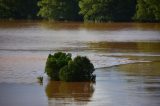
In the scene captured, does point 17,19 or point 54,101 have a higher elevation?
point 54,101

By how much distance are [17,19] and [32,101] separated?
78685 mm

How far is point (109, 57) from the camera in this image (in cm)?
2589

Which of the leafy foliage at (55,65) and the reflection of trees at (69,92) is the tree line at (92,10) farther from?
the reflection of trees at (69,92)

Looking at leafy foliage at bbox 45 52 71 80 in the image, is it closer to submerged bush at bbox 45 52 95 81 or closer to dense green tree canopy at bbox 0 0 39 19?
submerged bush at bbox 45 52 95 81

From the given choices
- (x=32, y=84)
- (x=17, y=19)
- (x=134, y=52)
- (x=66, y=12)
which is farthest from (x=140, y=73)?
(x=17, y=19)

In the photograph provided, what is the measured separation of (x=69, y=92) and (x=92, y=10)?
225 feet

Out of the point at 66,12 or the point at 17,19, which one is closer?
the point at 66,12

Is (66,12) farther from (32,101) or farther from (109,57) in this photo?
(32,101)

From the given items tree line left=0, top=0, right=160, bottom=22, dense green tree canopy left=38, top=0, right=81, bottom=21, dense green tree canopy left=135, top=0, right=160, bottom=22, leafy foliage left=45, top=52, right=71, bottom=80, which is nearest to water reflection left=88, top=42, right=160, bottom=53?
leafy foliage left=45, top=52, right=71, bottom=80

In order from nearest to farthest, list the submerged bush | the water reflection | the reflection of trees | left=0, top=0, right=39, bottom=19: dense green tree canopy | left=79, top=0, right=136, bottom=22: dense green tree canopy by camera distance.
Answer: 1. the reflection of trees
2. the submerged bush
3. the water reflection
4. left=79, top=0, right=136, bottom=22: dense green tree canopy
5. left=0, top=0, right=39, bottom=19: dense green tree canopy

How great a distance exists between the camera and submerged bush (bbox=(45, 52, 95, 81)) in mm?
16969

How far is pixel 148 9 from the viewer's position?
79500 millimetres

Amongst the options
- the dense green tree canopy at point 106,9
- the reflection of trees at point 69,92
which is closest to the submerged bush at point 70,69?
the reflection of trees at point 69,92

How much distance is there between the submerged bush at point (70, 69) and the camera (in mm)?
16969
